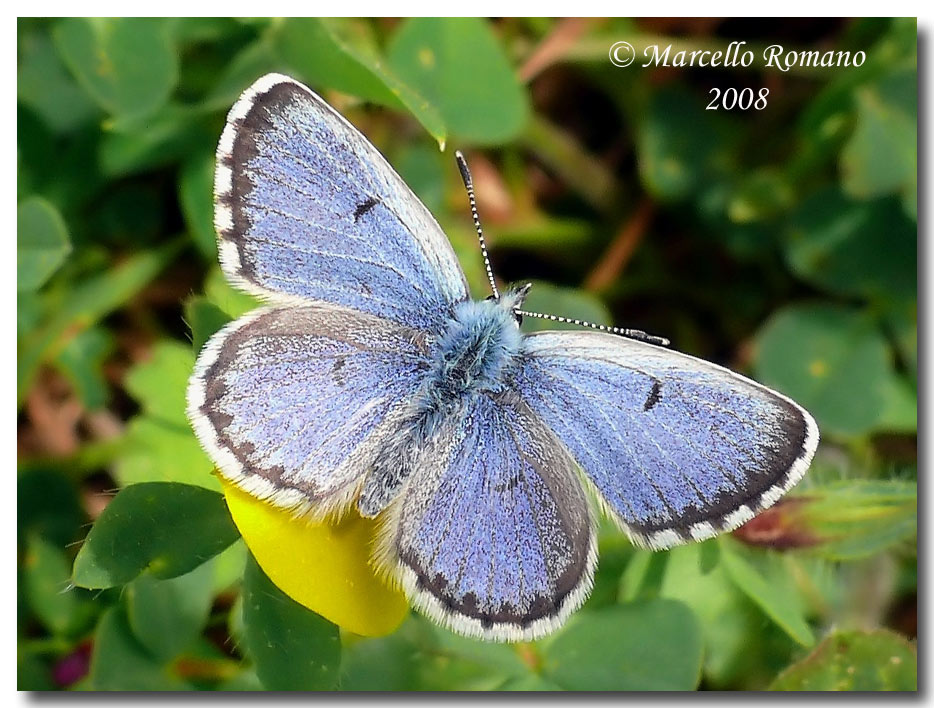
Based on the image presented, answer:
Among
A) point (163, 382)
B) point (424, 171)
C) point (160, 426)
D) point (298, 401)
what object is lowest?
point (160, 426)

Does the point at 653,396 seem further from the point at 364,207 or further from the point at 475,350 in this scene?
the point at 364,207

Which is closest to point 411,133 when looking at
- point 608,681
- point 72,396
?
point 72,396

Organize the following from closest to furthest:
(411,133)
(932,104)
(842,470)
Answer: (842,470)
(932,104)
(411,133)

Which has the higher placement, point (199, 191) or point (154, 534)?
point (199, 191)

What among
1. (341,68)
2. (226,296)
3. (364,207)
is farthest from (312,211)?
(226,296)

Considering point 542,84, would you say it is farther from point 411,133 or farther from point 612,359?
point 612,359

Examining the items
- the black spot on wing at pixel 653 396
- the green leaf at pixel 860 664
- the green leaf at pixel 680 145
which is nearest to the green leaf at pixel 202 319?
the black spot on wing at pixel 653 396
